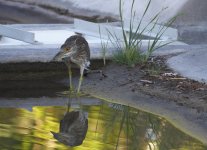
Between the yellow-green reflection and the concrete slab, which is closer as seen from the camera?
the yellow-green reflection

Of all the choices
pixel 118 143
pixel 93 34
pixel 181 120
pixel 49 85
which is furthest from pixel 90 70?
pixel 118 143

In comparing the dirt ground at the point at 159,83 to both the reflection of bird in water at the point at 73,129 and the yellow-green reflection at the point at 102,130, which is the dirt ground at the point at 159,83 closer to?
the yellow-green reflection at the point at 102,130

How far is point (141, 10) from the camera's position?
15.1 metres

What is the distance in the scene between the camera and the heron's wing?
26.5ft

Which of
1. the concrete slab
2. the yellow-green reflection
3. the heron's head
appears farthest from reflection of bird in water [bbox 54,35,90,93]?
the concrete slab

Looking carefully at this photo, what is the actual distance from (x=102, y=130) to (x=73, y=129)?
0.32 metres

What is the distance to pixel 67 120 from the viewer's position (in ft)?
27.7

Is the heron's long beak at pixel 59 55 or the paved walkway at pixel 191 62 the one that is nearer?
the heron's long beak at pixel 59 55

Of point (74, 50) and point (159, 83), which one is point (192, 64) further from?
point (74, 50)

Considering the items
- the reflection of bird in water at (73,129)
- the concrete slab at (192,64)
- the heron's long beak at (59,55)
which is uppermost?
the heron's long beak at (59,55)

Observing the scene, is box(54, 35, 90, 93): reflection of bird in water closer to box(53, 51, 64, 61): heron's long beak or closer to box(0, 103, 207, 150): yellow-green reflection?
box(53, 51, 64, 61): heron's long beak

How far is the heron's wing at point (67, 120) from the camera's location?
26.5 ft

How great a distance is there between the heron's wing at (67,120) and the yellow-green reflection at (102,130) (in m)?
0.06

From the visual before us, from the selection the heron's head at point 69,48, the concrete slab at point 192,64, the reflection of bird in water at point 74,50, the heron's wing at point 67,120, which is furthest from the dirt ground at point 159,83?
the heron's wing at point 67,120
